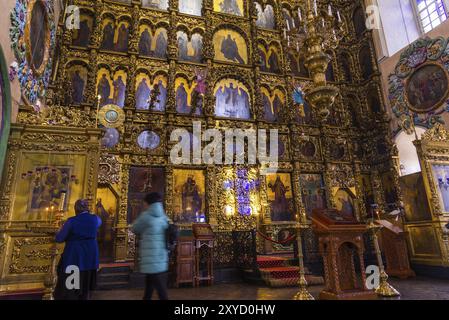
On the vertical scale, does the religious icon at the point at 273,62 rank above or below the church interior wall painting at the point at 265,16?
below

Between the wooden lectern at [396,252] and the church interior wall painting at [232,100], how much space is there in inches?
257

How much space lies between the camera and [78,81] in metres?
10.2

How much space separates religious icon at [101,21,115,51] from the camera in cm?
1089

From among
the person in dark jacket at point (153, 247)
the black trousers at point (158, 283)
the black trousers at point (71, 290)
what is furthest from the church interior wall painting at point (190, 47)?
the black trousers at point (158, 283)

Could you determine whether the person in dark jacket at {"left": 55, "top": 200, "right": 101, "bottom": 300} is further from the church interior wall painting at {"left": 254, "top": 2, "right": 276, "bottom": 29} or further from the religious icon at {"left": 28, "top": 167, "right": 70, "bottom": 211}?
the church interior wall painting at {"left": 254, "top": 2, "right": 276, "bottom": 29}

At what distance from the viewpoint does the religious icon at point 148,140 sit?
1013cm

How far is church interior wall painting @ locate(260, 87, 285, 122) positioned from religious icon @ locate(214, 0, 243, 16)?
390cm

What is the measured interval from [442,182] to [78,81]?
39.7 ft

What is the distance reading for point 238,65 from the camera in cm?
1212

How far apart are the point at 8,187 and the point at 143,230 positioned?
397 centimetres

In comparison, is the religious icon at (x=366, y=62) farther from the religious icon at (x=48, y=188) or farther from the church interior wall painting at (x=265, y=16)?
the religious icon at (x=48, y=188)
